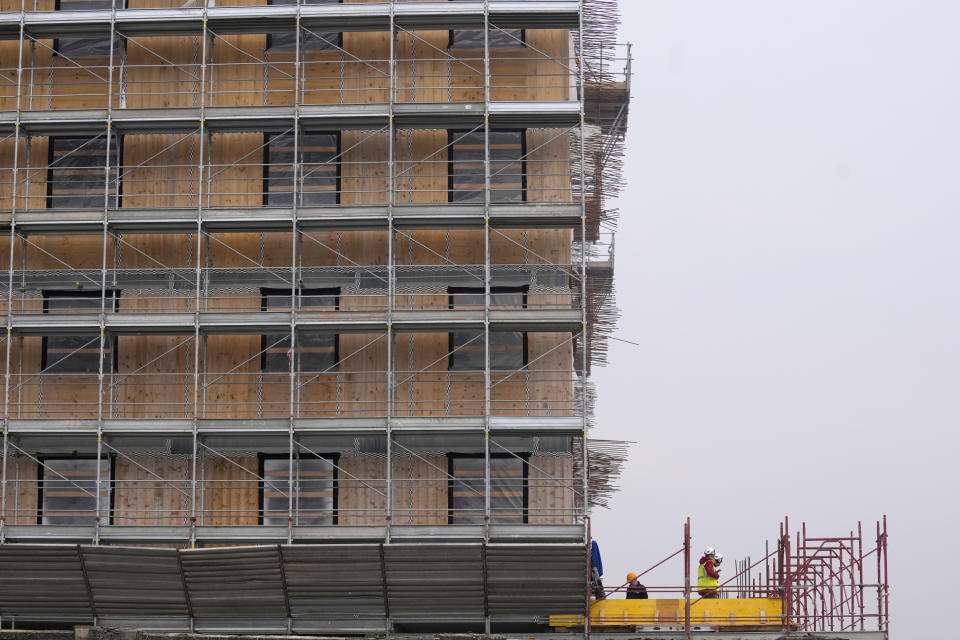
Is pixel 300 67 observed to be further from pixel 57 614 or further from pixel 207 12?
pixel 57 614

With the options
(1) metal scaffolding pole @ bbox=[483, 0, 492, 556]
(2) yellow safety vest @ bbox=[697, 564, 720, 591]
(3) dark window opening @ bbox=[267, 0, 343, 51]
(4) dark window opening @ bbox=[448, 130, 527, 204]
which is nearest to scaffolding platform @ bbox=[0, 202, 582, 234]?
(1) metal scaffolding pole @ bbox=[483, 0, 492, 556]

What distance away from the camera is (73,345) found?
38031 millimetres

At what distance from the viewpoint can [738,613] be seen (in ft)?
114

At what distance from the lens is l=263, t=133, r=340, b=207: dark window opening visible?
37.9m

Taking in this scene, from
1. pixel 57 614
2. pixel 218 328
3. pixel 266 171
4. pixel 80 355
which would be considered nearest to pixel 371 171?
pixel 266 171

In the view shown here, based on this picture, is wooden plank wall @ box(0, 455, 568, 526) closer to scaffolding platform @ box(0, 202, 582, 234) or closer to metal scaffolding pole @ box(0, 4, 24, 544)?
metal scaffolding pole @ box(0, 4, 24, 544)

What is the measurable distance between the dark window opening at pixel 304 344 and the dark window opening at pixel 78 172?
4649 millimetres

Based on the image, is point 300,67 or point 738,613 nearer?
point 738,613

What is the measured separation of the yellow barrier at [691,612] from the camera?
34594mm

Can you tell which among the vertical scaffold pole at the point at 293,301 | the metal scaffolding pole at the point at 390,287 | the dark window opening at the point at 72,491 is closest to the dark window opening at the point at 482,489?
the metal scaffolding pole at the point at 390,287

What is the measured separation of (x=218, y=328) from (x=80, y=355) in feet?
13.0

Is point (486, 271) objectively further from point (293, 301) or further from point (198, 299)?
point (198, 299)

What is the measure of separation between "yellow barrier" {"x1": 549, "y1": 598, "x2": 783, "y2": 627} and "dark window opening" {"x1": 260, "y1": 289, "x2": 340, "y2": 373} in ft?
27.4

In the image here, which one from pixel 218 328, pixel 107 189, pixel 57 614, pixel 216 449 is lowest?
pixel 57 614
